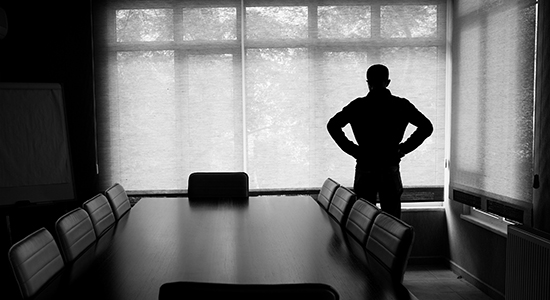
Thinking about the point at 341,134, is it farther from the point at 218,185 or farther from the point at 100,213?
the point at 100,213

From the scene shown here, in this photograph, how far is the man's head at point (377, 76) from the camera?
139 inches

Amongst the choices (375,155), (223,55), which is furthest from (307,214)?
(223,55)

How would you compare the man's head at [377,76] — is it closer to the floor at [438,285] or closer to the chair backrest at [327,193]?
the chair backrest at [327,193]

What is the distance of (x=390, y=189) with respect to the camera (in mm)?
3643

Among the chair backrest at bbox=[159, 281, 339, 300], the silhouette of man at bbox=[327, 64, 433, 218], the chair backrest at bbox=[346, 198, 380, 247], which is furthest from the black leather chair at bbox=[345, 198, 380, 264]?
the silhouette of man at bbox=[327, 64, 433, 218]

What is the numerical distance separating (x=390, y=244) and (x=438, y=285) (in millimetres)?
2717

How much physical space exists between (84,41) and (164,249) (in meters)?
3.32

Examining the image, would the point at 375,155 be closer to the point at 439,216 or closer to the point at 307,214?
the point at 307,214

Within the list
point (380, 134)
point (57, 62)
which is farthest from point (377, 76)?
point (57, 62)

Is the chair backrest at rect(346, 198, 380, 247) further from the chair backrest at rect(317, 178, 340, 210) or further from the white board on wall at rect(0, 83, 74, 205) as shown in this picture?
the white board on wall at rect(0, 83, 74, 205)

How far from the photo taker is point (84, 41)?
15.7ft

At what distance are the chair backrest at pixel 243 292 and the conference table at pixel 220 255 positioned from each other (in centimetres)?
49

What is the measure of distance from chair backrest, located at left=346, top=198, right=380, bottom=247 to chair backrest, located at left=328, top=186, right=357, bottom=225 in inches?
7.5

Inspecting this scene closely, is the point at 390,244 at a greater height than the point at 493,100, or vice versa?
the point at 493,100
